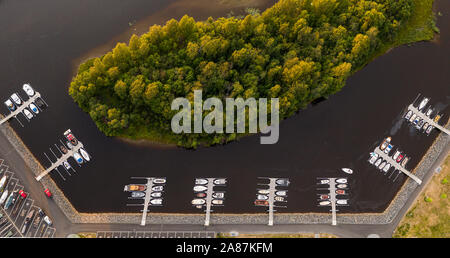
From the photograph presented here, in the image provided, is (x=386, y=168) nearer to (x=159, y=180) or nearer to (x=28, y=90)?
(x=159, y=180)

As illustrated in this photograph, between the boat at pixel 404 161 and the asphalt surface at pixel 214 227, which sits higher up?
the boat at pixel 404 161

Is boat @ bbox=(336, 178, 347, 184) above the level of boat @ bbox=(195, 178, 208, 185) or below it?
below

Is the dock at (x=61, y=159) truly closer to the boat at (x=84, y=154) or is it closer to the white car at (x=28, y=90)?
the boat at (x=84, y=154)

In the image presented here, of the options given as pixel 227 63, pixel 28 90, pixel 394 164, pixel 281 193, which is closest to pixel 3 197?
Answer: pixel 28 90

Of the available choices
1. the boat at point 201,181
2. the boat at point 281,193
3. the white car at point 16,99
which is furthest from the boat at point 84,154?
the boat at point 281,193

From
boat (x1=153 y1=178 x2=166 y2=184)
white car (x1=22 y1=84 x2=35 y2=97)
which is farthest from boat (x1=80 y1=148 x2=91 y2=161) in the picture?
white car (x1=22 y1=84 x2=35 y2=97)

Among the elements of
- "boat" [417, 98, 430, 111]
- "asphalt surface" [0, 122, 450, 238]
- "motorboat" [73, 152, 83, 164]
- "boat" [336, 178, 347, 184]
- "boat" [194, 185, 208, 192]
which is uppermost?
"boat" [417, 98, 430, 111]

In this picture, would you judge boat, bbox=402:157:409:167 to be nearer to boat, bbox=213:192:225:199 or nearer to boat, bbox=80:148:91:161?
boat, bbox=213:192:225:199
